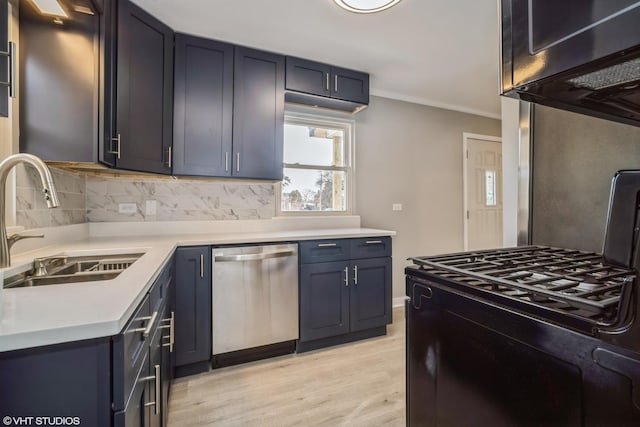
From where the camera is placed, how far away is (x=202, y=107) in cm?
229

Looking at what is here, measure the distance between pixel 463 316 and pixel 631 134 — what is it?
3.11ft

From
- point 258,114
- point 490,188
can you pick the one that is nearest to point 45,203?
point 258,114

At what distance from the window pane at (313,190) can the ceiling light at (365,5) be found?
5.03 feet

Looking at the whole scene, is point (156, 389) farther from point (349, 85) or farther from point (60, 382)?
point (349, 85)

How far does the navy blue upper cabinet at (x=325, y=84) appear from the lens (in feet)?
8.53

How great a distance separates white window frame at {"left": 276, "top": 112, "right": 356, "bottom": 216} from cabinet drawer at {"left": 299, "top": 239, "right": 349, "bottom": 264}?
680 millimetres

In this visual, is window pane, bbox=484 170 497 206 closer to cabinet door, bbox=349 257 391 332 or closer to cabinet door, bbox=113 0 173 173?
cabinet door, bbox=349 257 391 332

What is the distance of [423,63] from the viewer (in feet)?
8.92

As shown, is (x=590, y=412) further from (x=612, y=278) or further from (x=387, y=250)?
(x=387, y=250)

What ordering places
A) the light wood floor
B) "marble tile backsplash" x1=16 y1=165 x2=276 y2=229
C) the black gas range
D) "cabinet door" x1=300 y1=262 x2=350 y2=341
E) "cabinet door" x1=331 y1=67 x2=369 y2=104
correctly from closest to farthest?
the black gas range < the light wood floor < "marble tile backsplash" x1=16 y1=165 x2=276 y2=229 < "cabinet door" x1=300 y1=262 x2=350 y2=341 < "cabinet door" x1=331 y1=67 x2=369 y2=104

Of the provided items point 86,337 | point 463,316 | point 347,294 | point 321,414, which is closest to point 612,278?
point 463,316

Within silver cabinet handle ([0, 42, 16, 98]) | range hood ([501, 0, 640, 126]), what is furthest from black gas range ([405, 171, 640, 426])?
silver cabinet handle ([0, 42, 16, 98])

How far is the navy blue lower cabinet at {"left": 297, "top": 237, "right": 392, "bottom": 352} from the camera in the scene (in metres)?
2.36

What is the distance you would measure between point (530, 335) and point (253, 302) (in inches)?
73.6
